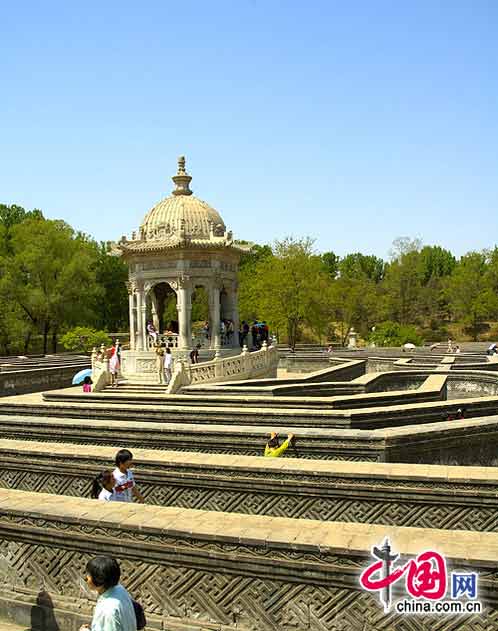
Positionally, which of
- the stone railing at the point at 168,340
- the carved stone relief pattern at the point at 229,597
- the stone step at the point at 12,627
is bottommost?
the stone step at the point at 12,627

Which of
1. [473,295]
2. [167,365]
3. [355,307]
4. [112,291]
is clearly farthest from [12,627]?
[473,295]

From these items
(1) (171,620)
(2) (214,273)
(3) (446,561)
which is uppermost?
(2) (214,273)

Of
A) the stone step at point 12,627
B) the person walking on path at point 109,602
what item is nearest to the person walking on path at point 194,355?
→ the stone step at point 12,627

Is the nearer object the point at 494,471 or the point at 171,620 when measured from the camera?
the point at 171,620

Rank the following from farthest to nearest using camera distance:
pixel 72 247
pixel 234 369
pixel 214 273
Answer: pixel 72 247 < pixel 214 273 < pixel 234 369

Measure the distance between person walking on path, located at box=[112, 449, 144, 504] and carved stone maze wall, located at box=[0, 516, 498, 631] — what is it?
816mm

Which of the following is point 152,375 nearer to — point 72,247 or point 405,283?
point 72,247

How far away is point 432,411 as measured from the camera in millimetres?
11336

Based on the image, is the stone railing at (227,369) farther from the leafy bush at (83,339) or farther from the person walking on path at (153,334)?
the leafy bush at (83,339)

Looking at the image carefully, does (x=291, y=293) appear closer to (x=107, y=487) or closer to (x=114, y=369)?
(x=114, y=369)

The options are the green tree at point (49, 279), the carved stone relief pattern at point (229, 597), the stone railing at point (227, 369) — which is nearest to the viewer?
the carved stone relief pattern at point (229, 597)

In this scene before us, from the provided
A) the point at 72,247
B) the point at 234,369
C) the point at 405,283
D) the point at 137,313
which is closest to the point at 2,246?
the point at 72,247

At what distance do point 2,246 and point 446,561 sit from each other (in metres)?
47.1

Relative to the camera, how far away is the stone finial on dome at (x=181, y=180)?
2145 centimetres
